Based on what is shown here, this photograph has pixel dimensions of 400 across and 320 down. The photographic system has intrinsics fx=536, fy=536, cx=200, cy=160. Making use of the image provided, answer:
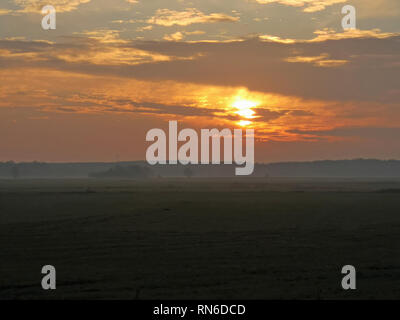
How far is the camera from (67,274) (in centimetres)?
2455

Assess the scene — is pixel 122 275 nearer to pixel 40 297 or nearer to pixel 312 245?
pixel 40 297

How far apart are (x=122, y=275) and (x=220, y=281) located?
15.1 ft

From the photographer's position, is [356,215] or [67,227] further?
[356,215]

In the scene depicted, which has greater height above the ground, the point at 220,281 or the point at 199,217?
the point at 199,217

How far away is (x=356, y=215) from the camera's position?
178 ft

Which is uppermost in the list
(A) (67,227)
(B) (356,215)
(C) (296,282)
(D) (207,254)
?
(B) (356,215)

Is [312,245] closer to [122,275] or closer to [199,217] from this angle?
[122,275]

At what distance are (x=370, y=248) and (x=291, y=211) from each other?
26284 millimetres
